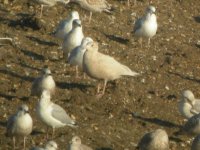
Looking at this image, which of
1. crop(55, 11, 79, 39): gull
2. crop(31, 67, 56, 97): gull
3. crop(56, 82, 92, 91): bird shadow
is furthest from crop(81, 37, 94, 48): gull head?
crop(55, 11, 79, 39): gull

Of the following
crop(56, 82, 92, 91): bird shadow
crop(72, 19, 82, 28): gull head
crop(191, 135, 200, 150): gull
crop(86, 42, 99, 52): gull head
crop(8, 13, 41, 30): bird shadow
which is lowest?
crop(191, 135, 200, 150): gull

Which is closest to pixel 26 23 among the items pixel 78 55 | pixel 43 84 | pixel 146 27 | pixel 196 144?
pixel 146 27

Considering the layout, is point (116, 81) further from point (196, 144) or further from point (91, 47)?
point (196, 144)

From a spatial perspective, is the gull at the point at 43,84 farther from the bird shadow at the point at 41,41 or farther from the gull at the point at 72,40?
the bird shadow at the point at 41,41

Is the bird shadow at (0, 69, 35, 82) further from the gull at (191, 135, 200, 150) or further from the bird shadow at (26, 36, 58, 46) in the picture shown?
the gull at (191, 135, 200, 150)

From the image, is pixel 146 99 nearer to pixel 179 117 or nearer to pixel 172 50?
pixel 179 117

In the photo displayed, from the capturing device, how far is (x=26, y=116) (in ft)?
37.0

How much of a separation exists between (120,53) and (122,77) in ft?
5.30

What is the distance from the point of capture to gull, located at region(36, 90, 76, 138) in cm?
1184

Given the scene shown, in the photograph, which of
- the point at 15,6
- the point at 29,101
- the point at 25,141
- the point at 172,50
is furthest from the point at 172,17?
the point at 25,141

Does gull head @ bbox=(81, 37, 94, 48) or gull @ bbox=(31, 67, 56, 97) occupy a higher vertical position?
gull head @ bbox=(81, 37, 94, 48)

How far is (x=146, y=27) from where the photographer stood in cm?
1733

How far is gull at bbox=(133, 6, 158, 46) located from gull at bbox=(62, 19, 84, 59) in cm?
212

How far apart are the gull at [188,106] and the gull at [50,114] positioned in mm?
2636
